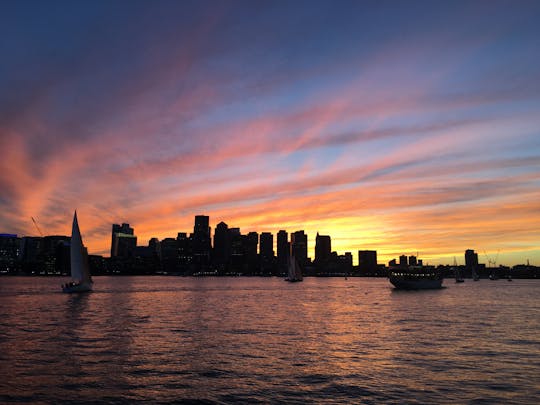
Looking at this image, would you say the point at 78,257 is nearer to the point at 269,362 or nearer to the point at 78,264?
the point at 78,264

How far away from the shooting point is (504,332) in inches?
2292

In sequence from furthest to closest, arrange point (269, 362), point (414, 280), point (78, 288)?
point (414, 280) < point (78, 288) < point (269, 362)

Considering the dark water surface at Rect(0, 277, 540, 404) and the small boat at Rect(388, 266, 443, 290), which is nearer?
the dark water surface at Rect(0, 277, 540, 404)

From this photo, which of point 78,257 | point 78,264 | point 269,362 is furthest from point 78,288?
point 269,362

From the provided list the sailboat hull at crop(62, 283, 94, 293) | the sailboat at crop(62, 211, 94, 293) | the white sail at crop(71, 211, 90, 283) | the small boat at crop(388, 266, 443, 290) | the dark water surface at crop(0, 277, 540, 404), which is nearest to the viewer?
the dark water surface at crop(0, 277, 540, 404)

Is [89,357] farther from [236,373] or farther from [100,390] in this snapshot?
[236,373]

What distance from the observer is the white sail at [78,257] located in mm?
123137

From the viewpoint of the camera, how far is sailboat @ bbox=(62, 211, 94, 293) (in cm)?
12369

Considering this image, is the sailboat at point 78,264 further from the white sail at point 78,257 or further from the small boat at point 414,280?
the small boat at point 414,280

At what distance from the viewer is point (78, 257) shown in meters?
127

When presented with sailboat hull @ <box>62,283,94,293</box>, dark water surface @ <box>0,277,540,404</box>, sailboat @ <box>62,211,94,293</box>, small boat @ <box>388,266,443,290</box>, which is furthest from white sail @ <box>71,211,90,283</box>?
small boat @ <box>388,266,443,290</box>

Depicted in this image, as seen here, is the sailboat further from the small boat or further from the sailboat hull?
the small boat

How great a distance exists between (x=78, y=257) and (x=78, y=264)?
3.36 m

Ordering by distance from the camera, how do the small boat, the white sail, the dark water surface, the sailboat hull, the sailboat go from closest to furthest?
the dark water surface
the white sail
the sailboat
the sailboat hull
the small boat
